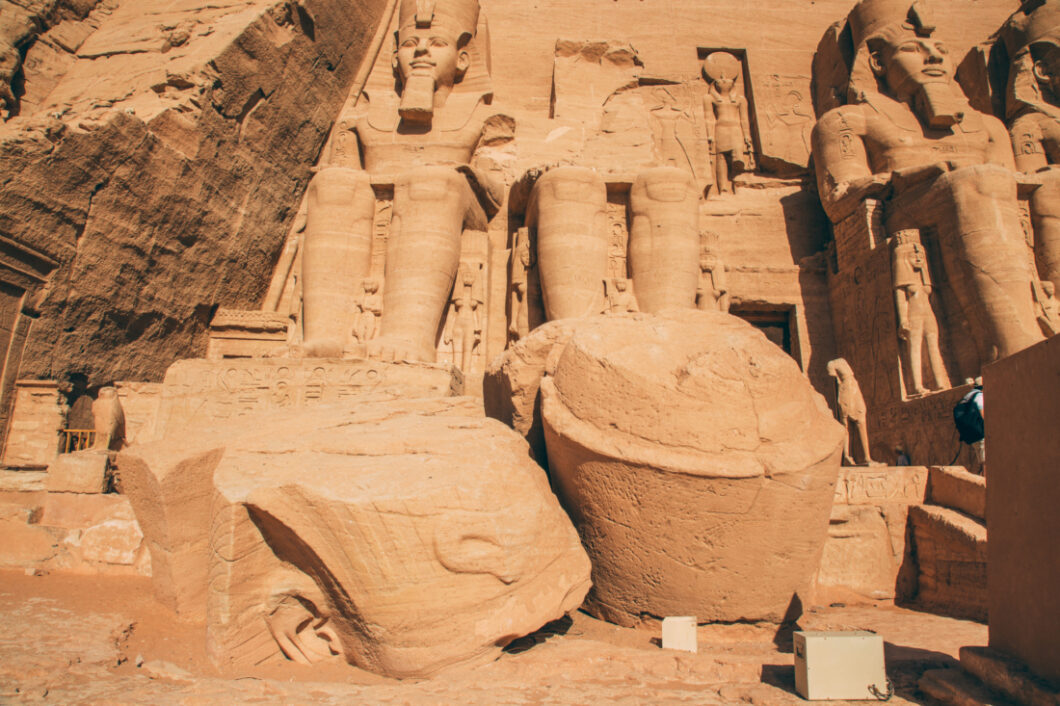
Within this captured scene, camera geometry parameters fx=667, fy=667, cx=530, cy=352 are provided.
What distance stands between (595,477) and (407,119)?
552 centimetres

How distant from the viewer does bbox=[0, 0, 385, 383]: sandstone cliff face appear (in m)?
5.29

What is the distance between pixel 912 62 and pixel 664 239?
169 inches

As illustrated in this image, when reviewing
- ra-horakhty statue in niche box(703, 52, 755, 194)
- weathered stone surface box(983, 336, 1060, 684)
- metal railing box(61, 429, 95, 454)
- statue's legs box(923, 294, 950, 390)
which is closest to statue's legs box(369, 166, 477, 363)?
metal railing box(61, 429, 95, 454)

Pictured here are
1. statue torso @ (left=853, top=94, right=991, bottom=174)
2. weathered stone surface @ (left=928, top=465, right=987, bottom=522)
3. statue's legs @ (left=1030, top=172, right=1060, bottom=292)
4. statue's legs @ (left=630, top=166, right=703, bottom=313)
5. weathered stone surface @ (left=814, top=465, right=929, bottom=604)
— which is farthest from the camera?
statue torso @ (left=853, top=94, right=991, bottom=174)

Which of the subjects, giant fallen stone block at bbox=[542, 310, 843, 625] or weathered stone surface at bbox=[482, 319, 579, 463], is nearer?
giant fallen stone block at bbox=[542, 310, 843, 625]

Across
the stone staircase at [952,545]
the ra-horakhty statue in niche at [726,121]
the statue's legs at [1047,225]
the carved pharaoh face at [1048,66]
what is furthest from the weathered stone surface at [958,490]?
the carved pharaoh face at [1048,66]

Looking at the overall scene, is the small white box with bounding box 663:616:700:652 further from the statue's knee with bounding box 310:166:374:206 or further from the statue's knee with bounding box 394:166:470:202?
the statue's knee with bounding box 310:166:374:206

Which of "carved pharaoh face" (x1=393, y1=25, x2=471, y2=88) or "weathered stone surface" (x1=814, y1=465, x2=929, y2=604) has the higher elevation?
"carved pharaoh face" (x1=393, y1=25, x2=471, y2=88)

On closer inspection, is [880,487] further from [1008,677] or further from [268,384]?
[268,384]

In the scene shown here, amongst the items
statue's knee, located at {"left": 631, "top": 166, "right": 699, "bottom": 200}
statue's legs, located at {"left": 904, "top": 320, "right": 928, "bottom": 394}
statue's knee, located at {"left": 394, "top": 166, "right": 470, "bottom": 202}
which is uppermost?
statue's knee, located at {"left": 631, "top": 166, "right": 699, "bottom": 200}

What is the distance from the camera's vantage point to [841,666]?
1.83 m

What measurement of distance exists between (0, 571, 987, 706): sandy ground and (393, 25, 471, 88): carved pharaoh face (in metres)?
5.98

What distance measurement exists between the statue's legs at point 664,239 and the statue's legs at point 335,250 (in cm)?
233

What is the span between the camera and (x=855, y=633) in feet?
6.15
